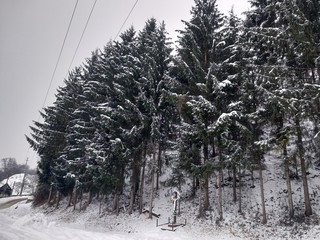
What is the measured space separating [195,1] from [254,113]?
34.9ft

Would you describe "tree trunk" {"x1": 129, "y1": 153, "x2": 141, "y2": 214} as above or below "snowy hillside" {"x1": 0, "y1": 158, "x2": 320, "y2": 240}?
above

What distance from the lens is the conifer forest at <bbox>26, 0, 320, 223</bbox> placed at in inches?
496

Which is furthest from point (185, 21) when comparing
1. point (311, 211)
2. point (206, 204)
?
point (311, 211)

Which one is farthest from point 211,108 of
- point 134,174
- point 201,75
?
point 134,174

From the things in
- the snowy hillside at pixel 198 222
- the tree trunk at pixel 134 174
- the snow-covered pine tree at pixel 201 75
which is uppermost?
the snow-covered pine tree at pixel 201 75

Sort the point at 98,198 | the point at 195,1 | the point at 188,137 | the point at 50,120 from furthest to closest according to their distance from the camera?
1. the point at 50,120
2. the point at 98,198
3. the point at 195,1
4. the point at 188,137

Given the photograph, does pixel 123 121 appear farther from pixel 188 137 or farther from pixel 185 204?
pixel 185 204

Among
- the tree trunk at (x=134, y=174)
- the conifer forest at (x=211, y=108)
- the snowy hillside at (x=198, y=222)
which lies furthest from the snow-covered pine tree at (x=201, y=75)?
the tree trunk at (x=134, y=174)

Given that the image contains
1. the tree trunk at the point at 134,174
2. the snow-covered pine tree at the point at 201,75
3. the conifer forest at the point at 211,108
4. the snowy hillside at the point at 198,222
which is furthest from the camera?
the tree trunk at the point at 134,174

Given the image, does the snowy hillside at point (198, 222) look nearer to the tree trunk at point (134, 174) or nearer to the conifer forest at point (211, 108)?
the conifer forest at point (211, 108)

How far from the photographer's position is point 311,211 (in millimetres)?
12164

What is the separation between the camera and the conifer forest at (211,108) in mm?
12609

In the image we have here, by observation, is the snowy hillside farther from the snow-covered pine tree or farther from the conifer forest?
the snow-covered pine tree

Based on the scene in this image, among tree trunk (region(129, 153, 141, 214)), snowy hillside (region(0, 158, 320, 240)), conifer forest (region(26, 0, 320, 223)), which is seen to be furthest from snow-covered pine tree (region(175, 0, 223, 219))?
tree trunk (region(129, 153, 141, 214))
